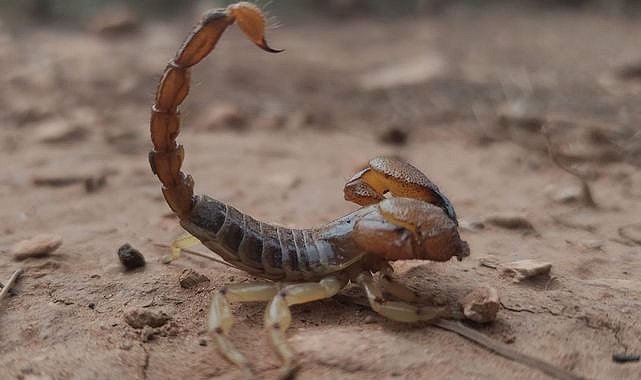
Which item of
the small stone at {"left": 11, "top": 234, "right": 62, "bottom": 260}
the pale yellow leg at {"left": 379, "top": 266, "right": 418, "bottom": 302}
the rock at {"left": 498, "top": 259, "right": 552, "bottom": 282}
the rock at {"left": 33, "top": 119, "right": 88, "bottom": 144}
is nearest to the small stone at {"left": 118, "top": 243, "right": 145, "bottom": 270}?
the small stone at {"left": 11, "top": 234, "right": 62, "bottom": 260}

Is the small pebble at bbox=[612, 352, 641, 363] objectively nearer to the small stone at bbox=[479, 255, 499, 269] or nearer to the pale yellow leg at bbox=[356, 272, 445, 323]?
the pale yellow leg at bbox=[356, 272, 445, 323]

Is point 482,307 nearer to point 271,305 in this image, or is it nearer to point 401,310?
point 401,310

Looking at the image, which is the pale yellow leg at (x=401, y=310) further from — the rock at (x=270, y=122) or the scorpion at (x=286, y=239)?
the rock at (x=270, y=122)

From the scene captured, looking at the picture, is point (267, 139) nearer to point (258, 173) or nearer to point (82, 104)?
point (258, 173)

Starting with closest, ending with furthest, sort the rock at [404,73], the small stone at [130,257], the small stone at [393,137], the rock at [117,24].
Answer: the small stone at [130,257] < the small stone at [393,137] < the rock at [404,73] < the rock at [117,24]

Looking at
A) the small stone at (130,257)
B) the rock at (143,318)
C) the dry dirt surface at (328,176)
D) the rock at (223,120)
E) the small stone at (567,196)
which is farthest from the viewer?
the rock at (223,120)

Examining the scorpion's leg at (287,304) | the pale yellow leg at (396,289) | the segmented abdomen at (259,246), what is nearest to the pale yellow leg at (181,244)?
the segmented abdomen at (259,246)

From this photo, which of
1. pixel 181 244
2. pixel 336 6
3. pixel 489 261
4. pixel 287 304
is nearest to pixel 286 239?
pixel 287 304

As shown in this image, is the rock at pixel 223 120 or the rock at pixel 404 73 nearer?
the rock at pixel 223 120
